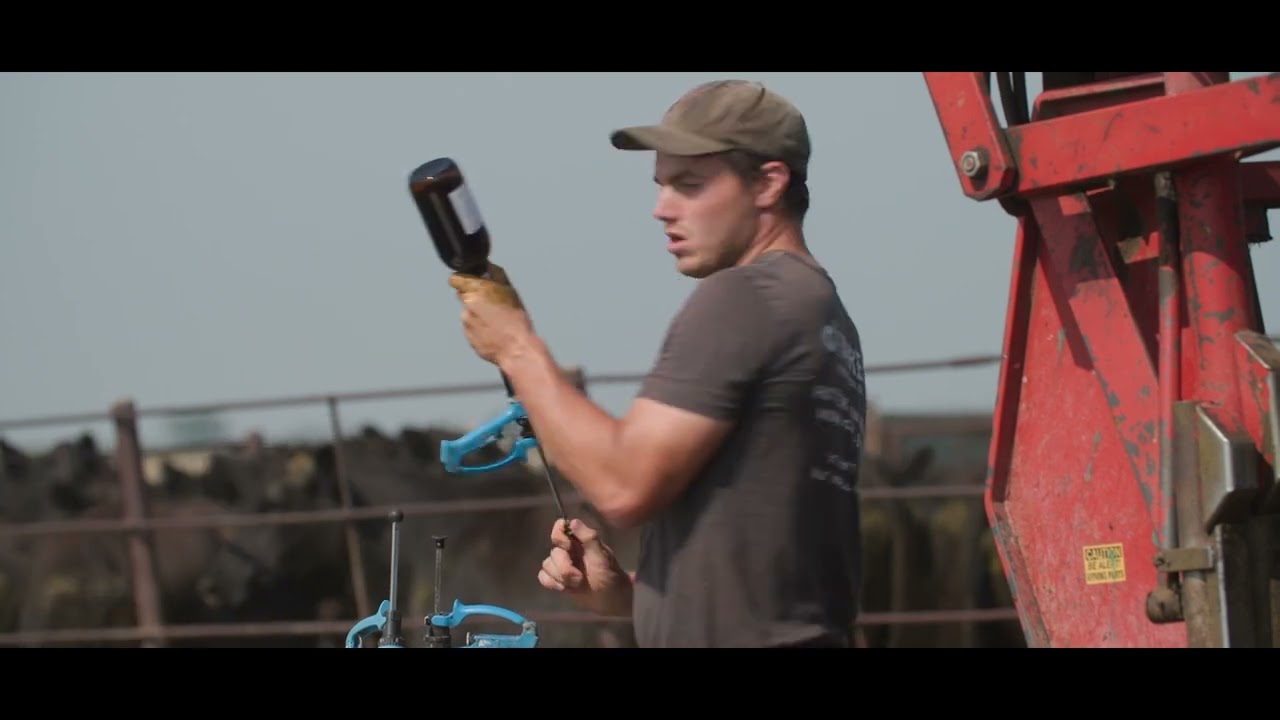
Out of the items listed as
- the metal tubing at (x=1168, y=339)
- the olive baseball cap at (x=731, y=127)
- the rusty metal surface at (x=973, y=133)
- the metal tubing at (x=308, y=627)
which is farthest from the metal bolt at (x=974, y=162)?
the metal tubing at (x=308, y=627)

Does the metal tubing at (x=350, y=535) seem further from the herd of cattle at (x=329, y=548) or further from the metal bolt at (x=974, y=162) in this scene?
the metal bolt at (x=974, y=162)

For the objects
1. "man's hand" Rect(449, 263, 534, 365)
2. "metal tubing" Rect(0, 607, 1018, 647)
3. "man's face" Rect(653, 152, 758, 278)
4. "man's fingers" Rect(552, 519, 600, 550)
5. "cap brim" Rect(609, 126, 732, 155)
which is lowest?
"metal tubing" Rect(0, 607, 1018, 647)

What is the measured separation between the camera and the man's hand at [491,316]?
262 cm

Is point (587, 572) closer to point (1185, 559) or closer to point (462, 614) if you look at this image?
point (462, 614)

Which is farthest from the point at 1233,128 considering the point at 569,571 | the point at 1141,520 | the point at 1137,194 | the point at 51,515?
the point at 51,515

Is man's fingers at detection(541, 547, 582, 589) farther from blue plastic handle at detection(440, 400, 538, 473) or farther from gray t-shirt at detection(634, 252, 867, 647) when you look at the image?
gray t-shirt at detection(634, 252, 867, 647)

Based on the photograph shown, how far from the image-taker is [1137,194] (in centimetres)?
411

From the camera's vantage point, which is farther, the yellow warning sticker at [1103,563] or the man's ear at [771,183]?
the yellow warning sticker at [1103,563]

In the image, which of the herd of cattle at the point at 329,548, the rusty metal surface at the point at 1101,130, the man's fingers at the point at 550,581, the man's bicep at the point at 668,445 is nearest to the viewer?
the man's bicep at the point at 668,445

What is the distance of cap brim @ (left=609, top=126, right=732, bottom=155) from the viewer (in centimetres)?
266

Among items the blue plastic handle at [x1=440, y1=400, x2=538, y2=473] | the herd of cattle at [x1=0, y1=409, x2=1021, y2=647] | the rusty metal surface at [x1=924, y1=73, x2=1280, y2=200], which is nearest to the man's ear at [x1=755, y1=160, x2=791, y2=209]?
the blue plastic handle at [x1=440, y1=400, x2=538, y2=473]

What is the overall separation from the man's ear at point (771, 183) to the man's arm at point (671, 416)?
21 cm

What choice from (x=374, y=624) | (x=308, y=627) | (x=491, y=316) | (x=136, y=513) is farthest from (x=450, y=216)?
(x=136, y=513)
